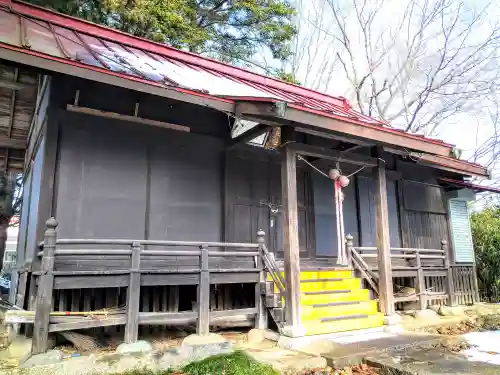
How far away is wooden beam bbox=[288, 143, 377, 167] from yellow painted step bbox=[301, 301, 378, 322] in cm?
262

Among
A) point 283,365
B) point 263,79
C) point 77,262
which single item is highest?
point 263,79

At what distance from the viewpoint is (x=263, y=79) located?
1021 cm

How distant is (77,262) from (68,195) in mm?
1122

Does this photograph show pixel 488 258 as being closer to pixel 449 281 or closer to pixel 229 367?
pixel 449 281

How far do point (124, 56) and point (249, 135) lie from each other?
2.67 metres

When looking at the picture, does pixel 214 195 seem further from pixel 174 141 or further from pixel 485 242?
pixel 485 242

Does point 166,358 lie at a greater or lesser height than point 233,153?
lesser

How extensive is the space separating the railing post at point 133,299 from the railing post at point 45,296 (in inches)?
38.8

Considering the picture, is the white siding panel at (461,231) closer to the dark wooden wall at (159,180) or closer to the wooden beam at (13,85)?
the dark wooden wall at (159,180)

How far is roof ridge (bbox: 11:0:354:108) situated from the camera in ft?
25.2

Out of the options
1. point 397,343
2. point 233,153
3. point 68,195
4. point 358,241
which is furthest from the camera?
point 358,241

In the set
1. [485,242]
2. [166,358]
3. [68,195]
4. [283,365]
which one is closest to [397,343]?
[283,365]

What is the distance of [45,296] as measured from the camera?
4.87 metres

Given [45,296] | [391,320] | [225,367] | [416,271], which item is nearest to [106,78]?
[45,296]
